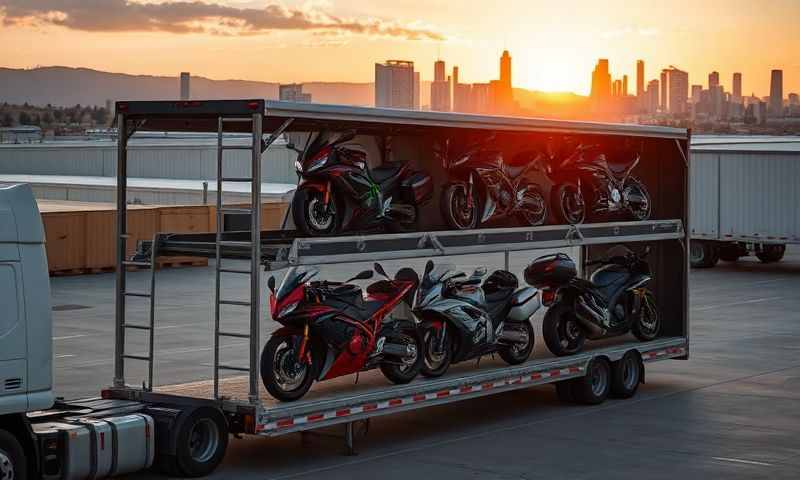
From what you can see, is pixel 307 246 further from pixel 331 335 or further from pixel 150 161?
pixel 150 161

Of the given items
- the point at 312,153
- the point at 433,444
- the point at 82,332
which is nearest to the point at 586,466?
the point at 433,444

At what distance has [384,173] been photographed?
15188 millimetres

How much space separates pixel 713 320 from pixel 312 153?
15.5 m

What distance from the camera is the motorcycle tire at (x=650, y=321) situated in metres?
18.7

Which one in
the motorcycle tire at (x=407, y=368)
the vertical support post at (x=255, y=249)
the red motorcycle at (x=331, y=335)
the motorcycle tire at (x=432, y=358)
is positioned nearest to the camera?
the vertical support post at (x=255, y=249)

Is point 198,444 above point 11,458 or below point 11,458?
below

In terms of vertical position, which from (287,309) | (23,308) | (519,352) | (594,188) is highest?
(594,188)

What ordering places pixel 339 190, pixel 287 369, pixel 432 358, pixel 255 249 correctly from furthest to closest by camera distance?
pixel 432 358 → pixel 339 190 → pixel 287 369 → pixel 255 249

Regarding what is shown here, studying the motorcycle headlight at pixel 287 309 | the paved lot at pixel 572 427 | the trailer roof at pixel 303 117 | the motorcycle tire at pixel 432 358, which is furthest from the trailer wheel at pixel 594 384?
the motorcycle headlight at pixel 287 309

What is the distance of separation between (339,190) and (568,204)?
180 inches

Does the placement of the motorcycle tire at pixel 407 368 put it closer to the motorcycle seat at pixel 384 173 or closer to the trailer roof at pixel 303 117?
the motorcycle seat at pixel 384 173

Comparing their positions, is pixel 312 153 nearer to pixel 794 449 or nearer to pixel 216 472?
pixel 216 472

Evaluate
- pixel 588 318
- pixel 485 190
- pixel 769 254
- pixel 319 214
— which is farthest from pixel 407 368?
pixel 769 254

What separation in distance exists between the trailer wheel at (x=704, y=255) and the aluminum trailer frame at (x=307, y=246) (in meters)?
24.7
